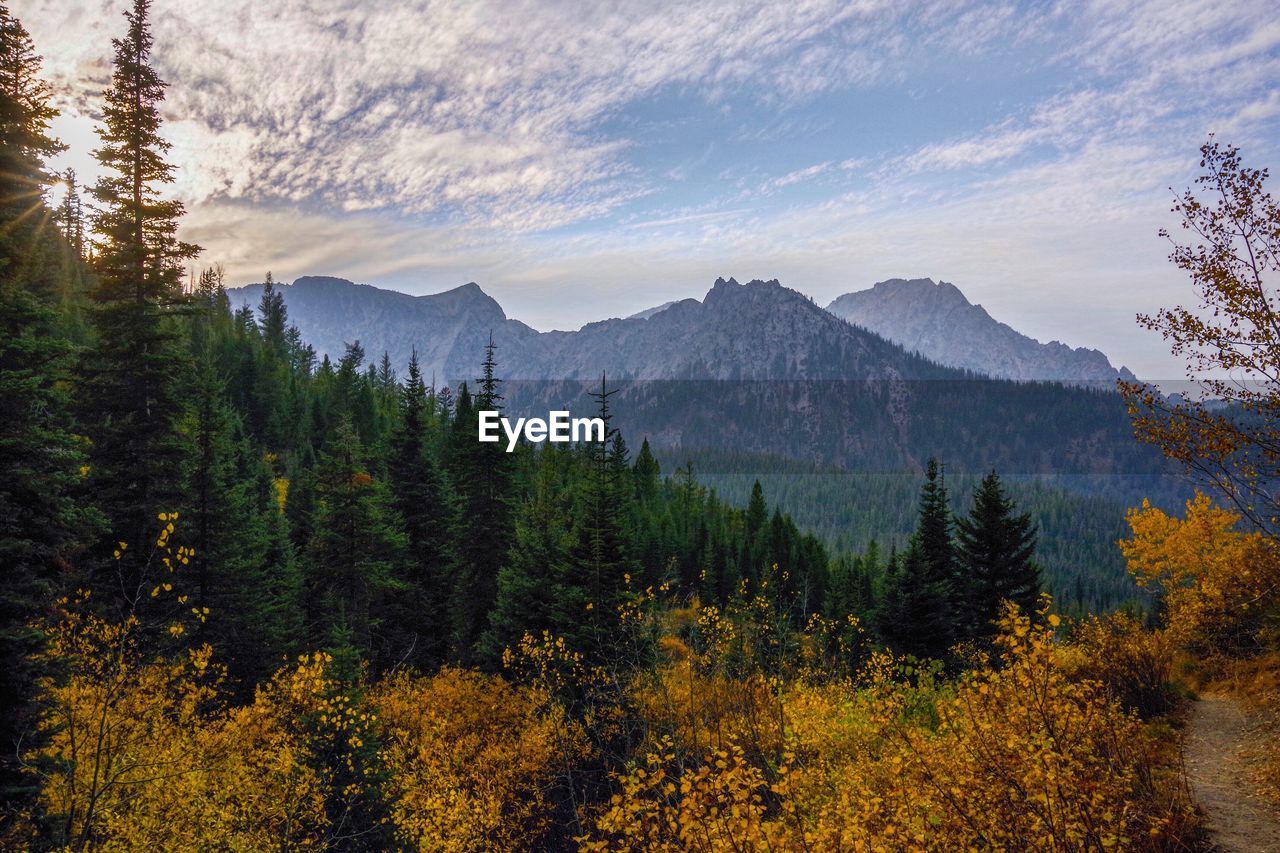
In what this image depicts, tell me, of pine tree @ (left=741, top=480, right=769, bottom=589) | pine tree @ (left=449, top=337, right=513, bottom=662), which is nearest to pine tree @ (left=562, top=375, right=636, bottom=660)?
pine tree @ (left=449, top=337, right=513, bottom=662)

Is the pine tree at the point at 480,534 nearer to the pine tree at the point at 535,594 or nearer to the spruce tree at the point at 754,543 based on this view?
the pine tree at the point at 535,594

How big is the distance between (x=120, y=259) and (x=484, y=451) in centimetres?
2069

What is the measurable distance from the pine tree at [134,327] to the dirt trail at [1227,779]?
108ft

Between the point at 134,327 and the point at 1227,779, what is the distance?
36.9 meters

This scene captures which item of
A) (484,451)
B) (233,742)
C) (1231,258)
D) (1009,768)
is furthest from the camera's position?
(484,451)

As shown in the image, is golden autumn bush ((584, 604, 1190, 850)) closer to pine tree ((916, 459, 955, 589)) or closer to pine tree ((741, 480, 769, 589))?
pine tree ((916, 459, 955, 589))

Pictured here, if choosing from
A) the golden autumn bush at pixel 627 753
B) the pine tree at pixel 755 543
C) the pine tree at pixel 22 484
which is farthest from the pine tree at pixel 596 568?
the pine tree at pixel 755 543

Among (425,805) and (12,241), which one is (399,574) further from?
(12,241)

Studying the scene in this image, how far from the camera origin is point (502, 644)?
36219mm

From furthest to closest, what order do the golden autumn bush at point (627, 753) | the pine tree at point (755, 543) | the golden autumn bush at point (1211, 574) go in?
the pine tree at point (755, 543) < the golden autumn bush at point (1211, 574) < the golden autumn bush at point (627, 753)

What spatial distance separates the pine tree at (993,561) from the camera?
34.8 meters

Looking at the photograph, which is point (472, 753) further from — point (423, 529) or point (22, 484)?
point (22, 484)

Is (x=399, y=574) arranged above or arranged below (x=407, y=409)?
below

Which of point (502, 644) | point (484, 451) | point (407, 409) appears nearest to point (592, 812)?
point (502, 644)
